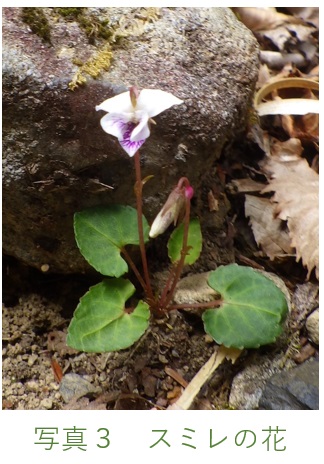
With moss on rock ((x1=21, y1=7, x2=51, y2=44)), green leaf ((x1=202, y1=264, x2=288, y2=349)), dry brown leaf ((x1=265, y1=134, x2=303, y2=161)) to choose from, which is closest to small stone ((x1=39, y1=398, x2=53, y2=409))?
green leaf ((x1=202, y1=264, x2=288, y2=349))

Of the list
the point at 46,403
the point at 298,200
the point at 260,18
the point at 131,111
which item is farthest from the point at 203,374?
the point at 260,18

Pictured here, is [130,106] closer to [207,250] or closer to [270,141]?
[207,250]

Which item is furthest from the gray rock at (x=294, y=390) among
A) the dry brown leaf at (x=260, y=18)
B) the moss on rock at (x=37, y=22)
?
the dry brown leaf at (x=260, y=18)

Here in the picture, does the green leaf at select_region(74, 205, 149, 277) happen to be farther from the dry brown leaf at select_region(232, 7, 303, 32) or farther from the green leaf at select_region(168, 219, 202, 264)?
the dry brown leaf at select_region(232, 7, 303, 32)

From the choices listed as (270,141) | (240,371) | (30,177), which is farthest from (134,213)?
(270,141)

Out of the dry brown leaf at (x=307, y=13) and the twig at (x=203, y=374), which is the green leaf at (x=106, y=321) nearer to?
the twig at (x=203, y=374)

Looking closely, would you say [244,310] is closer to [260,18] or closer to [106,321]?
[106,321]
